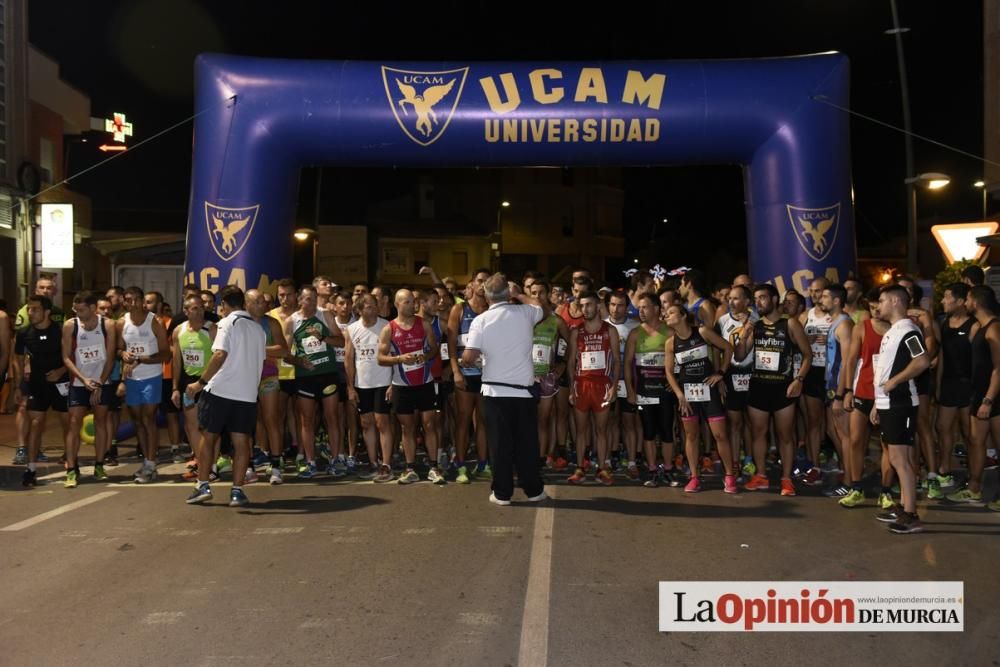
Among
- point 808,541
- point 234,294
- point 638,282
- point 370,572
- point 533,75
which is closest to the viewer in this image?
point 370,572

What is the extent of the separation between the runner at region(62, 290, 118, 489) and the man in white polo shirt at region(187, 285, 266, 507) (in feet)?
5.76

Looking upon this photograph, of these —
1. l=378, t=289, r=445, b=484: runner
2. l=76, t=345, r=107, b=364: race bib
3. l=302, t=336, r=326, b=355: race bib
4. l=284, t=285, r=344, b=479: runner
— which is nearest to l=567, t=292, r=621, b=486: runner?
l=378, t=289, r=445, b=484: runner

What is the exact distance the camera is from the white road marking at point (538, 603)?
4.15m

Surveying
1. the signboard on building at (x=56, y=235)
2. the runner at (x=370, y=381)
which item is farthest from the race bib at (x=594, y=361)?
the signboard on building at (x=56, y=235)

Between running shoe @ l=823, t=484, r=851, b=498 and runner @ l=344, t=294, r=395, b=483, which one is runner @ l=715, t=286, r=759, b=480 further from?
runner @ l=344, t=294, r=395, b=483

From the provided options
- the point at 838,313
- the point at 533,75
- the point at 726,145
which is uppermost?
the point at 533,75

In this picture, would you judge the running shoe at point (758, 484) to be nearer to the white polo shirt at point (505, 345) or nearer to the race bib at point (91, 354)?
the white polo shirt at point (505, 345)

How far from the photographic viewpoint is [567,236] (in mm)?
53938

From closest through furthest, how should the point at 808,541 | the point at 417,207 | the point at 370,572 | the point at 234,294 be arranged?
the point at 370,572 → the point at 808,541 → the point at 234,294 → the point at 417,207

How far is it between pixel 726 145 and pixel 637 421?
5.13m

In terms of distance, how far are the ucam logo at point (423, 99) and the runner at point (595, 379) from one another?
4.51 metres

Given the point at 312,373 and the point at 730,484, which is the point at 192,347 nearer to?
the point at 312,373

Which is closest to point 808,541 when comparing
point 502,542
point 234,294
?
point 502,542

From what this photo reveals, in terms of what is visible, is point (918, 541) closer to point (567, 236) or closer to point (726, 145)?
point (726, 145)
